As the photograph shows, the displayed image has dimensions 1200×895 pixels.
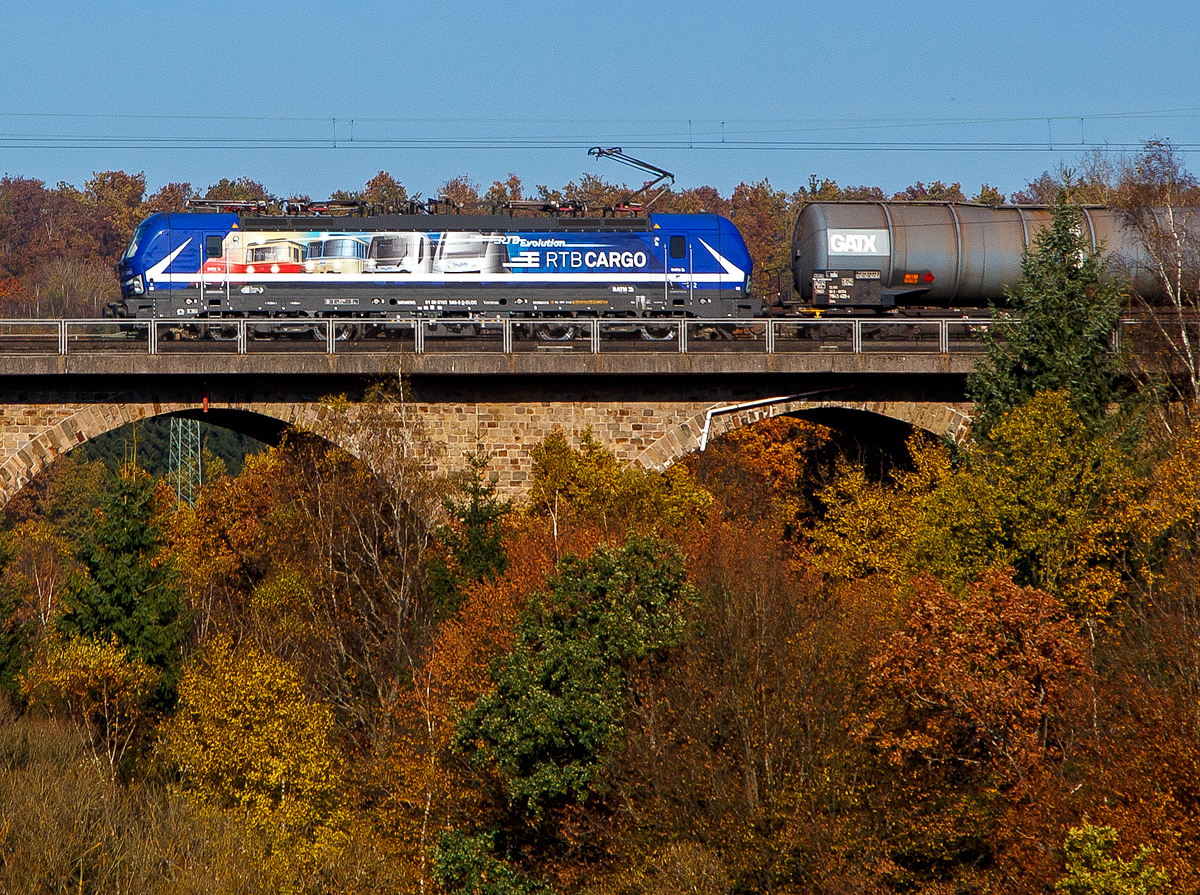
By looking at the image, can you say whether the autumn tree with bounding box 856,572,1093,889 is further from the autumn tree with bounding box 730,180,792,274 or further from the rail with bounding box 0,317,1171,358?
the autumn tree with bounding box 730,180,792,274

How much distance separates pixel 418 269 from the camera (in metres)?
33.0

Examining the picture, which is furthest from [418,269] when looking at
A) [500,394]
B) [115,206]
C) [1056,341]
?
[115,206]

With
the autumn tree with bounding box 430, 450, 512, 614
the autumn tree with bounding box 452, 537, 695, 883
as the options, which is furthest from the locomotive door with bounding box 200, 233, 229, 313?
the autumn tree with bounding box 452, 537, 695, 883

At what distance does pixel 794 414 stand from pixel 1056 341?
5.47m

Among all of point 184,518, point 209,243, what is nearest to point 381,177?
point 184,518

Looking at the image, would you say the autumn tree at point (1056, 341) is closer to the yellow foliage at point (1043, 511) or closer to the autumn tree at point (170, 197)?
the yellow foliage at point (1043, 511)

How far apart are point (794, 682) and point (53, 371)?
47.1ft

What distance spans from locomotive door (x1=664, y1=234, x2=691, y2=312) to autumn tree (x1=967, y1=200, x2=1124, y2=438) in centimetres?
740

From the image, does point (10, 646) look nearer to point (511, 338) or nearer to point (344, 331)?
point (344, 331)

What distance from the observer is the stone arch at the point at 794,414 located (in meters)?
27.8

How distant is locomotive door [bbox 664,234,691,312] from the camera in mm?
33719

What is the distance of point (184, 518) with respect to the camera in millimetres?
49844

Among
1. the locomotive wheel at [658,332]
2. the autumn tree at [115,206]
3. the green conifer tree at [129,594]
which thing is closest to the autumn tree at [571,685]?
the locomotive wheel at [658,332]

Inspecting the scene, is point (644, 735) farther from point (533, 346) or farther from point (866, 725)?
point (533, 346)
